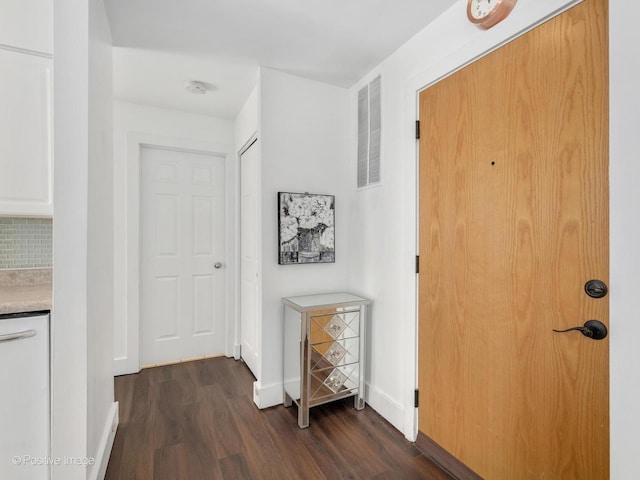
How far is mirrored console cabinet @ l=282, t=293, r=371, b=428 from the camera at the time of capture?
2.06 metres

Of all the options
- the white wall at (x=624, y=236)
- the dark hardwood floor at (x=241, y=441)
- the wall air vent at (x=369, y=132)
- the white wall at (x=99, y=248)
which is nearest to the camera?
the white wall at (x=624, y=236)

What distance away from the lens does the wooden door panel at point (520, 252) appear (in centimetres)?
114

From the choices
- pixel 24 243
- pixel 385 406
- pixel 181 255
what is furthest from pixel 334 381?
pixel 24 243

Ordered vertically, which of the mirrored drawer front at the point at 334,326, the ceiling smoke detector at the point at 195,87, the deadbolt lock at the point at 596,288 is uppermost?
the ceiling smoke detector at the point at 195,87

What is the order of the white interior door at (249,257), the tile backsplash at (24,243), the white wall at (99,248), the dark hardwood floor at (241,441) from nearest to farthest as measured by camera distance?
1. the white wall at (99,248)
2. the dark hardwood floor at (241,441)
3. the tile backsplash at (24,243)
4. the white interior door at (249,257)

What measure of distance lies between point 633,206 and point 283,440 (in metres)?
1.99

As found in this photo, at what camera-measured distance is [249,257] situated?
2.92 m

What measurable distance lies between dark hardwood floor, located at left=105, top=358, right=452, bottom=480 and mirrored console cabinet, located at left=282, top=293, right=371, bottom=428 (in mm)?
151

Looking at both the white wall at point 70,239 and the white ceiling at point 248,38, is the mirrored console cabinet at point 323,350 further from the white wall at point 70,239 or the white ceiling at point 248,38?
the white ceiling at point 248,38

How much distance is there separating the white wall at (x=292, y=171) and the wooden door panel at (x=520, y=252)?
33.3 inches

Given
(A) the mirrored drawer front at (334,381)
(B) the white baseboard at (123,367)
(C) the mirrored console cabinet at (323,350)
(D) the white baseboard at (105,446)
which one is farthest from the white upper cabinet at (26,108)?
(B) the white baseboard at (123,367)

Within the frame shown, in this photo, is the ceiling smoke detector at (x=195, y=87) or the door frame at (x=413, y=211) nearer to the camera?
the door frame at (x=413, y=211)

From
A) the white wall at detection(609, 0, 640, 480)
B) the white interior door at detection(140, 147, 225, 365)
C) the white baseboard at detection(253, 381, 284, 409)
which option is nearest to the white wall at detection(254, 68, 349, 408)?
the white baseboard at detection(253, 381, 284, 409)

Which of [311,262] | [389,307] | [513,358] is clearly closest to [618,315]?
[513,358]
